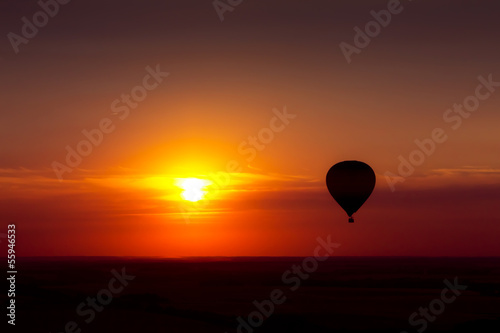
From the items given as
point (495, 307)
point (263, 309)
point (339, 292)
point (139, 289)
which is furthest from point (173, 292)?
point (495, 307)

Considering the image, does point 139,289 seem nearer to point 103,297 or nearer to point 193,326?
point 103,297

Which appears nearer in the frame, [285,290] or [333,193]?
[333,193]

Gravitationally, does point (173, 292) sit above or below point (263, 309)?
above

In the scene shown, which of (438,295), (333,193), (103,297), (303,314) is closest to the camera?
(333,193)

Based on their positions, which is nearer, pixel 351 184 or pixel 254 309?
pixel 351 184

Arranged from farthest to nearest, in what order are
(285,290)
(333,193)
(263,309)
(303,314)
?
(285,290)
(263,309)
(303,314)
(333,193)

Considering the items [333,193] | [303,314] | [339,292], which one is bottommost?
[303,314]

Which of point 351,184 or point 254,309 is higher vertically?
point 351,184
